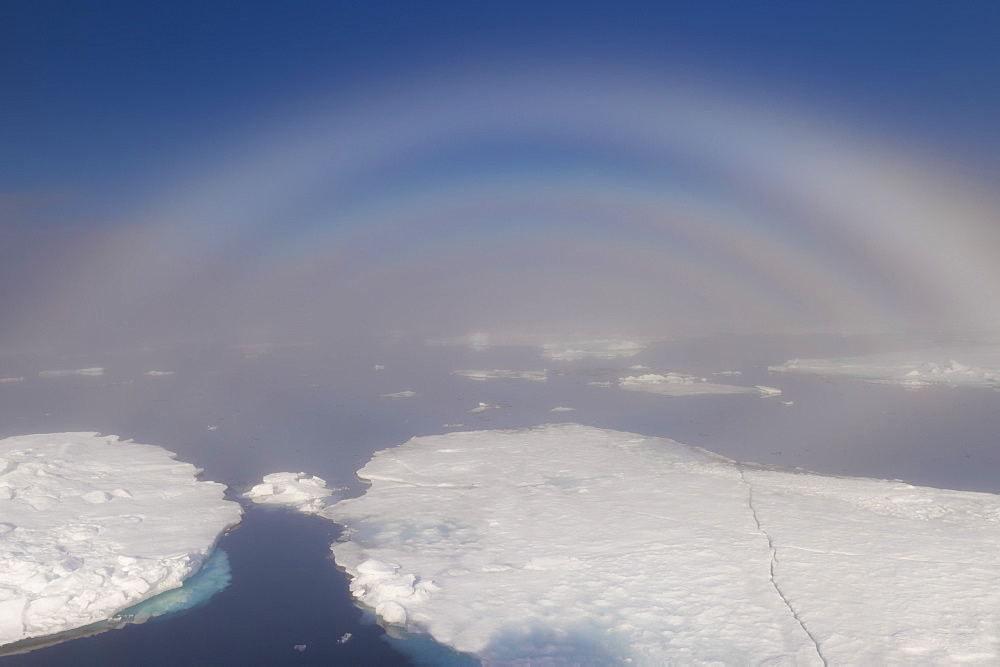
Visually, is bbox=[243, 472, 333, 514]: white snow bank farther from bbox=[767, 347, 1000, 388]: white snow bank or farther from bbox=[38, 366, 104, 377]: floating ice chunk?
bbox=[38, 366, 104, 377]: floating ice chunk

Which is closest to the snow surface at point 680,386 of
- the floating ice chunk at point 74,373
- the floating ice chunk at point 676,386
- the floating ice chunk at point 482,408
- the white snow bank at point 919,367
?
the floating ice chunk at point 676,386

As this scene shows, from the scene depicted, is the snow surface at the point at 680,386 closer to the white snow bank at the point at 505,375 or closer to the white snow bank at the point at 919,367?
the white snow bank at the point at 505,375

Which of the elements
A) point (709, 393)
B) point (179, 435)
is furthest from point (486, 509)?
point (709, 393)

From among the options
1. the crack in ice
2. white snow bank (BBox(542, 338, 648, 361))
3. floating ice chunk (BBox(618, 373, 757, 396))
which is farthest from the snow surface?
the crack in ice

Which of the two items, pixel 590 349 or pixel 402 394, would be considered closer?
pixel 402 394

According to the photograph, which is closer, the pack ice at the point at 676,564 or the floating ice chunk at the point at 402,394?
the pack ice at the point at 676,564

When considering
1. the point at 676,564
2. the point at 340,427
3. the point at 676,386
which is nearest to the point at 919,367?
the point at 676,386

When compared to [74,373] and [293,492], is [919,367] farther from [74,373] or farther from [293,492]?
[74,373]

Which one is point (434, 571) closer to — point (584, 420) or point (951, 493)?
point (951, 493)
